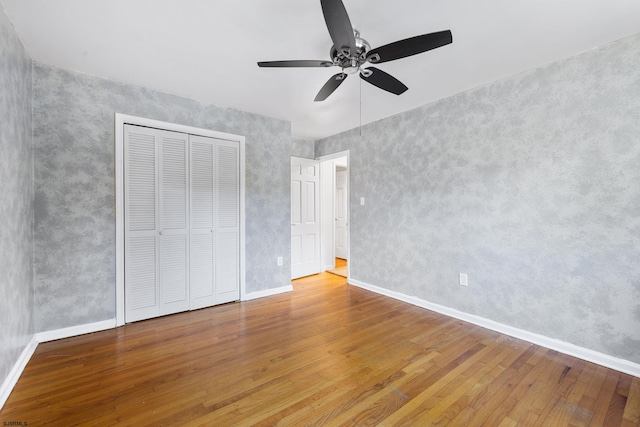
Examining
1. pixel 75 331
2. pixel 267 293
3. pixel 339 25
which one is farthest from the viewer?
pixel 267 293

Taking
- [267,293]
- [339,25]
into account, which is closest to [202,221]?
[267,293]

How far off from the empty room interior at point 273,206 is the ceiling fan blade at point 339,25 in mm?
15

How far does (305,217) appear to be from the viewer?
4.70 meters

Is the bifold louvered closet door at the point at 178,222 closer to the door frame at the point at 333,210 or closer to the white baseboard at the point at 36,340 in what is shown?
the white baseboard at the point at 36,340

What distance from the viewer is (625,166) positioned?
6.56 ft

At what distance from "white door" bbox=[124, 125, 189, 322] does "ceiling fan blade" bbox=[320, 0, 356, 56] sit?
7.27ft

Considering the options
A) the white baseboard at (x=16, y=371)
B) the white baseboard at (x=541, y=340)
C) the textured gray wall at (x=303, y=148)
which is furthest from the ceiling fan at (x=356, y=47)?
the textured gray wall at (x=303, y=148)

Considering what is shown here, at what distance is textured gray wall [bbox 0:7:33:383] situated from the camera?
1719 mm

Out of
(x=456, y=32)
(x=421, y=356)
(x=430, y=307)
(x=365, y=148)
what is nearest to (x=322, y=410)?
(x=421, y=356)

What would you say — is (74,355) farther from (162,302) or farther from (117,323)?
(162,302)

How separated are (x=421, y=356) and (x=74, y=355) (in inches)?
110

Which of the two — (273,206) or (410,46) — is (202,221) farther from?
(410,46)

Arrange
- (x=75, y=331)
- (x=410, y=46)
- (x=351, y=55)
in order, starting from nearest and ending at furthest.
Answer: (x=410, y=46)
(x=351, y=55)
(x=75, y=331)

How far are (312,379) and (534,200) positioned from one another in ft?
7.78
